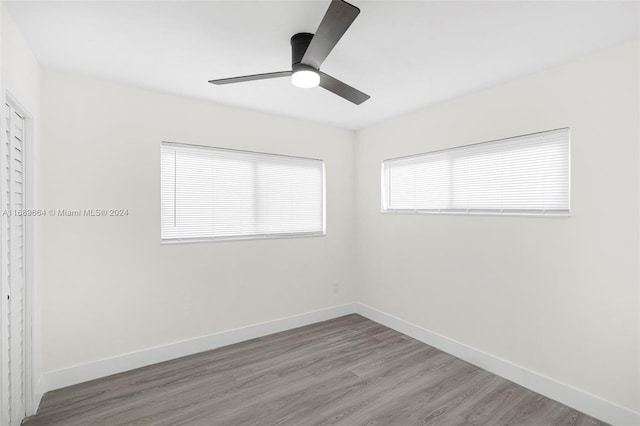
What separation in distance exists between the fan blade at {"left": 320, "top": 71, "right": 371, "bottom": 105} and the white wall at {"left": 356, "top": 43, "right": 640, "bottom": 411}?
1327mm

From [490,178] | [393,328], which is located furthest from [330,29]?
[393,328]

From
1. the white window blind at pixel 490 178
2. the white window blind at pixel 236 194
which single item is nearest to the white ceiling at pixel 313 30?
the white window blind at pixel 490 178

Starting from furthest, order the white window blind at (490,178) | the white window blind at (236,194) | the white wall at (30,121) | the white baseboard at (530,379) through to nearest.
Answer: the white window blind at (236,194)
the white window blind at (490,178)
the white baseboard at (530,379)
the white wall at (30,121)

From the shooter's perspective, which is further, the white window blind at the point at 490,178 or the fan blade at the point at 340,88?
the white window blind at the point at 490,178

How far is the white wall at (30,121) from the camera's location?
184 cm

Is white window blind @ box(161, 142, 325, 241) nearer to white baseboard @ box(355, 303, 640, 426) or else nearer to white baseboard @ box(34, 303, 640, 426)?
white baseboard @ box(34, 303, 640, 426)

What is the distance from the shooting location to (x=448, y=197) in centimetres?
321

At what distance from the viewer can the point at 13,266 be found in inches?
75.8

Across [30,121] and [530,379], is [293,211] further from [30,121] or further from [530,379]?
[530,379]

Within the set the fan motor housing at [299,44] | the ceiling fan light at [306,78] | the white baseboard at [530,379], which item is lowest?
the white baseboard at [530,379]

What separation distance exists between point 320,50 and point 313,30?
0.32 meters

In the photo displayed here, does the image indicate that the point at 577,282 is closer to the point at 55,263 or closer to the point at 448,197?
the point at 448,197

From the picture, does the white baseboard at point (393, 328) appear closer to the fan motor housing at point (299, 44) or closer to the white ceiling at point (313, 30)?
the white ceiling at point (313, 30)

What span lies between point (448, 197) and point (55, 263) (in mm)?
3579
